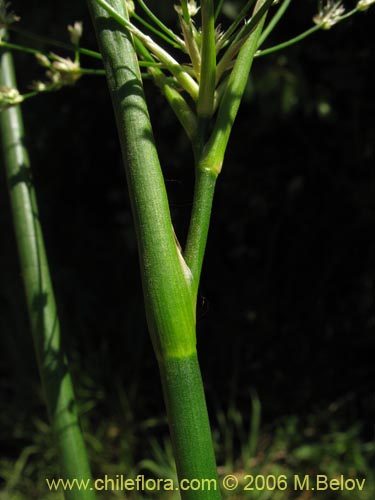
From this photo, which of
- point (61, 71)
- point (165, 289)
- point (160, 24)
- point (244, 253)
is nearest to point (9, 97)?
point (61, 71)

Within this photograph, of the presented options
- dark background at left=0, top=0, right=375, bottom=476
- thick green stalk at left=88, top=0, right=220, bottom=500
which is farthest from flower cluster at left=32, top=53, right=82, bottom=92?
dark background at left=0, top=0, right=375, bottom=476

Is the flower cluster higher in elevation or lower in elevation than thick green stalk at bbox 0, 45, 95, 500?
higher

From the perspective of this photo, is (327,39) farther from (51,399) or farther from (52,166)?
(51,399)

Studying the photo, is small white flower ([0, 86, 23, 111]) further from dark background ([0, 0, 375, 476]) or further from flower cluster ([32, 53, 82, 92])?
dark background ([0, 0, 375, 476])

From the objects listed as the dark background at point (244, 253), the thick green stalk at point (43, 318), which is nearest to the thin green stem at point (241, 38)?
the thick green stalk at point (43, 318)

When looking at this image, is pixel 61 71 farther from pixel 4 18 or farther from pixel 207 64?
pixel 207 64

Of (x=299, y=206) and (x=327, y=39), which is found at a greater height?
(x=327, y=39)

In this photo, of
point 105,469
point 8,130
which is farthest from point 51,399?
point 105,469
